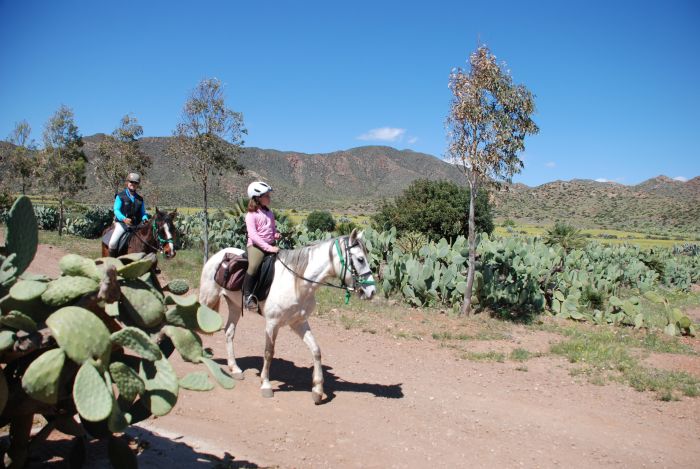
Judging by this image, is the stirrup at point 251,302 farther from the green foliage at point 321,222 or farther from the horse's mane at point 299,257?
the green foliage at point 321,222

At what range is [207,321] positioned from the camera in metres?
2.85

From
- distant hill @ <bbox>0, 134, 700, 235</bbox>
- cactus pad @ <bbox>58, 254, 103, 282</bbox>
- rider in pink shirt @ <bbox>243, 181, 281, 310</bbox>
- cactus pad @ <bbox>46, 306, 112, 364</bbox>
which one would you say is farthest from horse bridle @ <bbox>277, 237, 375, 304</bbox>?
distant hill @ <bbox>0, 134, 700, 235</bbox>

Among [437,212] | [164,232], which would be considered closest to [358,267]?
[164,232]

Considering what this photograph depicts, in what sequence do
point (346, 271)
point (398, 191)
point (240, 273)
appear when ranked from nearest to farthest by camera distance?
point (346, 271) < point (240, 273) < point (398, 191)

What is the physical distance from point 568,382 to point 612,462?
2434 millimetres

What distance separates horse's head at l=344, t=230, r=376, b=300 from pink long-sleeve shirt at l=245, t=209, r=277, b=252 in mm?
1040

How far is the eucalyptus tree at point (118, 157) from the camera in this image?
21797 mm

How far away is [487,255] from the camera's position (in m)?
12.0

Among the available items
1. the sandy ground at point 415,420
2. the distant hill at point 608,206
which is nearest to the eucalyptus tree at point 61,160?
the sandy ground at point 415,420

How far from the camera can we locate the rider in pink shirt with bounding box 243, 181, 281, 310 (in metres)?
6.04

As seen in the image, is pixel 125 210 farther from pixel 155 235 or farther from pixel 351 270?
pixel 351 270

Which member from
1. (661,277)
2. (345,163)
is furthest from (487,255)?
(345,163)

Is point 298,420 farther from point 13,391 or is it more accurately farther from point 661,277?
point 661,277

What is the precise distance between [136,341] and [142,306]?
313 mm
